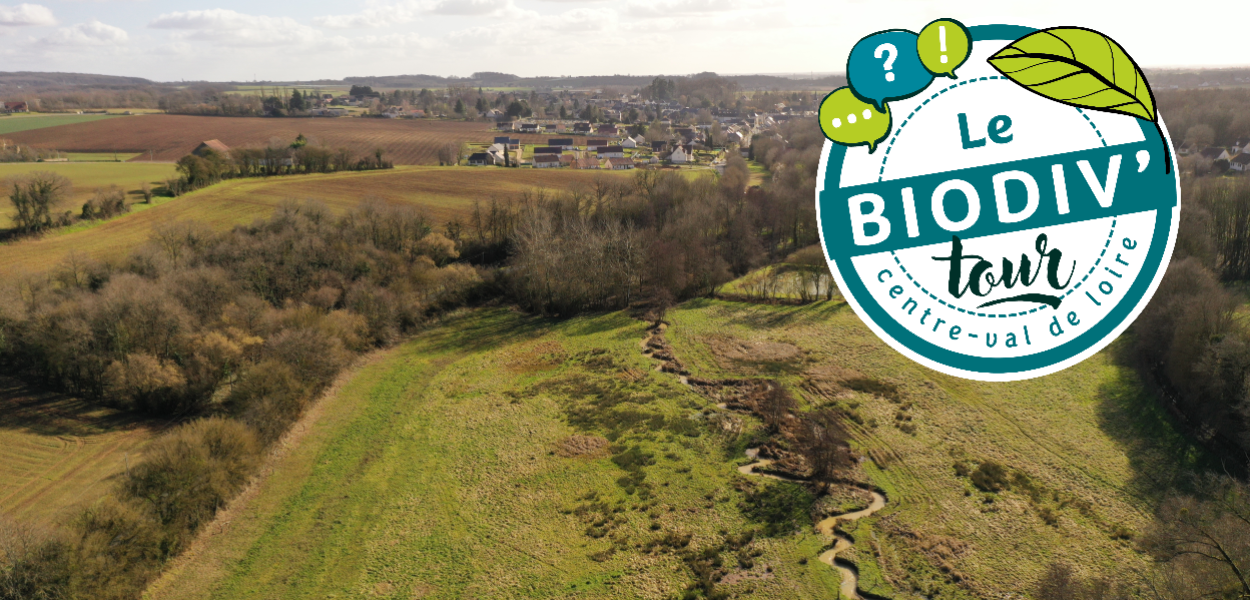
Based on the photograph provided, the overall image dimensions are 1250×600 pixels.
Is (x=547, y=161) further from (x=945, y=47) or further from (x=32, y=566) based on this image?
(x=945, y=47)

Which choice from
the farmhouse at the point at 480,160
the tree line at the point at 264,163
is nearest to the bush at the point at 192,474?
the tree line at the point at 264,163

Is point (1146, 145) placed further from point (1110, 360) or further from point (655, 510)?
point (1110, 360)

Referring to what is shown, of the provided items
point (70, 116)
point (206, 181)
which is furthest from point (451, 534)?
point (70, 116)

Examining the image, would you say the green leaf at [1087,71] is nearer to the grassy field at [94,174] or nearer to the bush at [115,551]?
the bush at [115,551]

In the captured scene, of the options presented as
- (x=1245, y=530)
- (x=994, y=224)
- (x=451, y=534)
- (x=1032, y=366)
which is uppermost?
(x=994, y=224)

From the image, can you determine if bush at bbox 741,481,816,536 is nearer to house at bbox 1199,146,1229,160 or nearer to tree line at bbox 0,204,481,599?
tree line at bbox 0,204,481,599
